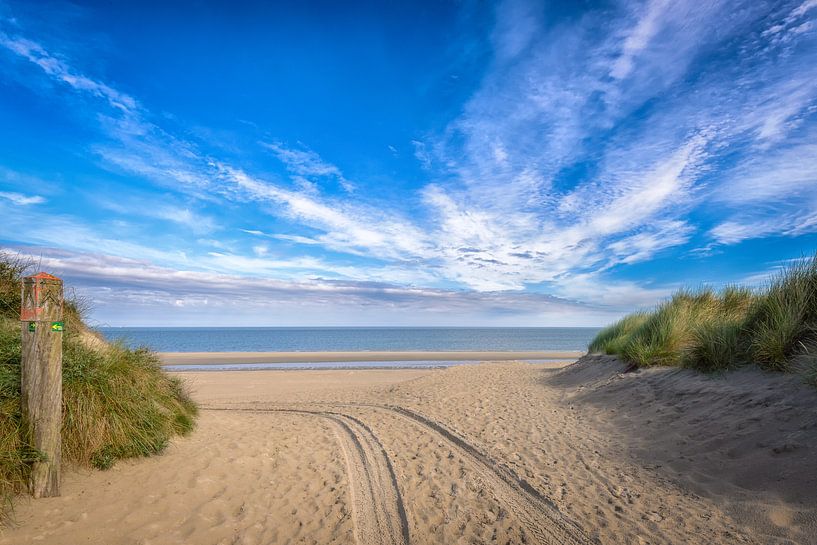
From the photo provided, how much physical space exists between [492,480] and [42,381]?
5.90 metres

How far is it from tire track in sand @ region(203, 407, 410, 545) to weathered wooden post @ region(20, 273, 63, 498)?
11.8 feet

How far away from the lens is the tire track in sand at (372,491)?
4.71m

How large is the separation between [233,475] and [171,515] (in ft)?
4.28

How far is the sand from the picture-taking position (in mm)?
4496

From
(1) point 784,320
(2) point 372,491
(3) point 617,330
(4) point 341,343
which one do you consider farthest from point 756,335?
(4) point 341,343

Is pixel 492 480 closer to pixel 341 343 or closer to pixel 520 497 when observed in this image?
pixel 520 497

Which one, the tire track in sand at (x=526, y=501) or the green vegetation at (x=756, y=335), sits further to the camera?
the green vegetation at (x=756, y=335)

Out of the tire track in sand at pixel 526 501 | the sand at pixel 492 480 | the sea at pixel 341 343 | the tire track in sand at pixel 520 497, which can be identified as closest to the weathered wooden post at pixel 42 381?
the sand at pixel 492 480

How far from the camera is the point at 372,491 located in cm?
586

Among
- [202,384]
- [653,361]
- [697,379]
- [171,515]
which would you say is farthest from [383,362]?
[171,515]

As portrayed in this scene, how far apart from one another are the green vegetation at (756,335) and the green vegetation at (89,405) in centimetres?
989

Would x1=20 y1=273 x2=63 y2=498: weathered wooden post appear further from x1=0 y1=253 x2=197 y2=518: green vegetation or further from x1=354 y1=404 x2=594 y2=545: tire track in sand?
x1=354 y1=404 x2=594 y2=545: tire track in sand

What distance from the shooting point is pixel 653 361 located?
1149 centimetres

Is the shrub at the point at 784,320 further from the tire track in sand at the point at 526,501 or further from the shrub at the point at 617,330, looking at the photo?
the shrub at the point at 617,330
